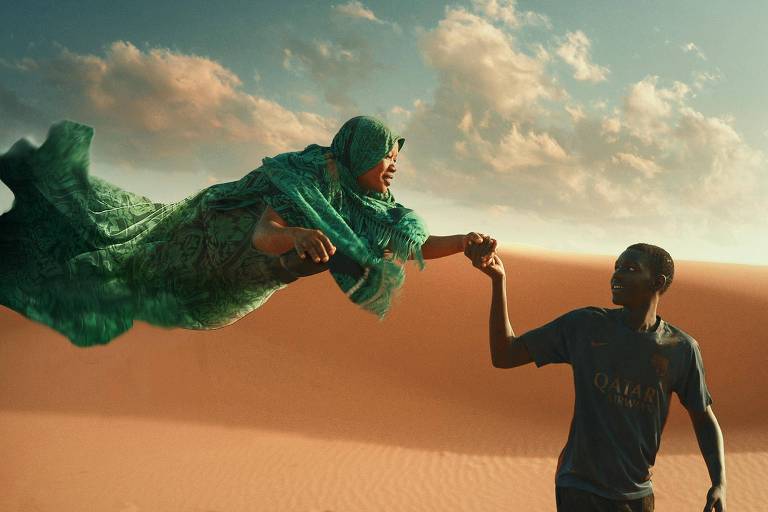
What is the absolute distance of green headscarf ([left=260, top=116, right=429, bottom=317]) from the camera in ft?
13.1

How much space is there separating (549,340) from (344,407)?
51.8ft

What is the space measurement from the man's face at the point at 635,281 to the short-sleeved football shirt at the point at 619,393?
131 mm

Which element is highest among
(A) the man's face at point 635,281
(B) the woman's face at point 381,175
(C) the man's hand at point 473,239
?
(B) the woman's face at point 381,175

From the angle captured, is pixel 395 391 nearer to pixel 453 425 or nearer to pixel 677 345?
pixel 453 425

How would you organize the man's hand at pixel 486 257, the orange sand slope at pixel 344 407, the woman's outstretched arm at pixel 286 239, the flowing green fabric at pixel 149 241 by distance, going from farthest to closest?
1. the orange sand slope at pixel 344 407
2. the flowing green fabric at pixel 149 241
3. the woman's outstretched arm at pixel 286 239
4. the man's hand at pixel 486 257

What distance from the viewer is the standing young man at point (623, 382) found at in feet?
10.3

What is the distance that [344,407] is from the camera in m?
18.7

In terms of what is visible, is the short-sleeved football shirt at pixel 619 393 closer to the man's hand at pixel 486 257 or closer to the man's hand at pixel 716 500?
the man's hand at pixel 716 500

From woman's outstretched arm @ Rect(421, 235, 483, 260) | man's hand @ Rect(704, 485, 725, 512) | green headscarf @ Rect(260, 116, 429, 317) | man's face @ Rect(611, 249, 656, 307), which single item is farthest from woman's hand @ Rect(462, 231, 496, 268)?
man's hand @ Rect(704, 485, 725, 512)

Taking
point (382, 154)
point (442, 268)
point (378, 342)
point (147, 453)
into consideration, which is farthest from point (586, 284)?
point (382, 154)

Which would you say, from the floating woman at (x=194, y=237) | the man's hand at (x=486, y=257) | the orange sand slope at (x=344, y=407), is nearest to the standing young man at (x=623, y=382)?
the man's hand at (x=486, y=257)

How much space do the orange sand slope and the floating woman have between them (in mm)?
8539

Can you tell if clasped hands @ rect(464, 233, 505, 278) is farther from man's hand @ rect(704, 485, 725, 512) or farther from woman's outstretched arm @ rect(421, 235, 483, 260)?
man's hand @ rect(704, 485, 725, 512)

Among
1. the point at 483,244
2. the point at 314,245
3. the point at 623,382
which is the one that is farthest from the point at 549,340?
the point at 314,245
